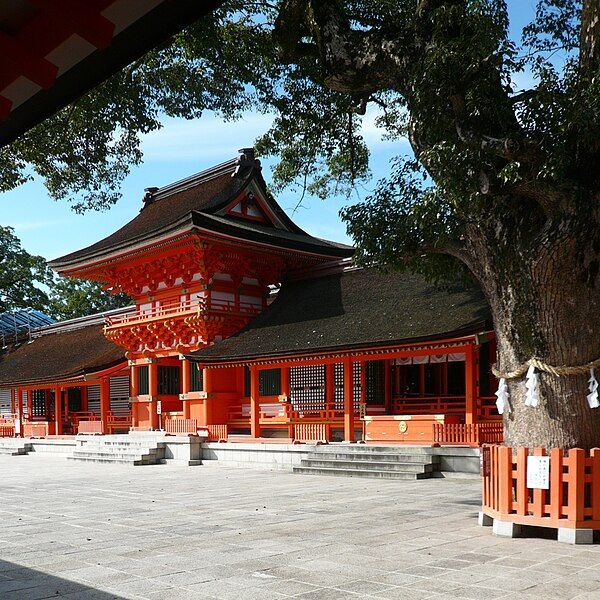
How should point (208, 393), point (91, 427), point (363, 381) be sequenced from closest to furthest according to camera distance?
point (363, 381) < point (208, 393) < point (91, 427)

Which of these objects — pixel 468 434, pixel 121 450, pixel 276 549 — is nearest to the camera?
pixel 276 549

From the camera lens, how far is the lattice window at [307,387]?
20.6 m

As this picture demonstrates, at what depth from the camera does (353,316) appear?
19438 mm

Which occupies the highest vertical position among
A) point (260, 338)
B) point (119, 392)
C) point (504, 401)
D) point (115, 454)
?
point (260, 338)

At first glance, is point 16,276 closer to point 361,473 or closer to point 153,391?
point 153,391

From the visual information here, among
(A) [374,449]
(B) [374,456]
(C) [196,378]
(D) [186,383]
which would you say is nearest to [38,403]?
(D) [186,383]

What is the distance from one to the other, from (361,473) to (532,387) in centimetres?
812

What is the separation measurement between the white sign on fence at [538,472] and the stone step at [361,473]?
7.09 metres

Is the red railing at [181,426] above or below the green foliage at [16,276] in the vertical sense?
below

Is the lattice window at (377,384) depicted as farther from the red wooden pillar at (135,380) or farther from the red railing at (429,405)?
the red wooden pillar at (135,380)

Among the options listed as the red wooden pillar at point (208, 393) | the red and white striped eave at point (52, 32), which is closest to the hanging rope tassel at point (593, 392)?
the red and white striped eave at point (52, 32)

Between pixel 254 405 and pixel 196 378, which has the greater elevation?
pixel 196 378

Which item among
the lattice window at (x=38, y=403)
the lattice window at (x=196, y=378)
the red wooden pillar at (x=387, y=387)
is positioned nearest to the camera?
the red wooden pillar at (x=387, y=387)

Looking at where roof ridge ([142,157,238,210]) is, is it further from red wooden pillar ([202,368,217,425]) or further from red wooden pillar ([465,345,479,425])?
red wooden pillar ([465,345,479,425])
